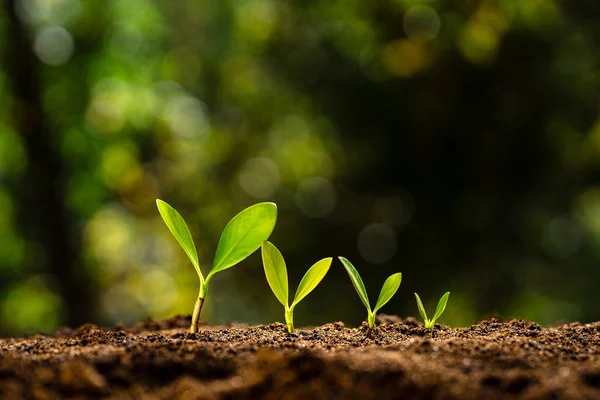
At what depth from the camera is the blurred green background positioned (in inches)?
225

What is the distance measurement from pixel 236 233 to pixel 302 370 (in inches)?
18.2

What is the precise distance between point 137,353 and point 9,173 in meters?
6.33

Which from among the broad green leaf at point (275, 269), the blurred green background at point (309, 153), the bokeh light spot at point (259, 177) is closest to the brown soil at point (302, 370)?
the broad green leaf at point (275, 269)

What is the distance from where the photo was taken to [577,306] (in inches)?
221

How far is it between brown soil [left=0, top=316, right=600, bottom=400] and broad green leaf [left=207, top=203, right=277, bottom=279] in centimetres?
15

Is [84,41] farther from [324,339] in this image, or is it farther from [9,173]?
[324,339]

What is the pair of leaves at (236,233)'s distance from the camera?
4.01 feet

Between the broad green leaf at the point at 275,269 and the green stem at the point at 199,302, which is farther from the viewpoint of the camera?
the broad green leaf at the point at 275,269

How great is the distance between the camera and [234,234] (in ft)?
4.07

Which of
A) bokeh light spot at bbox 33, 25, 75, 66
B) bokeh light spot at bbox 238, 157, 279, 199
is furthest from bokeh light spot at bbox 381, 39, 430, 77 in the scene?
bokeh light spot at bbox 33, 25, 75, 66

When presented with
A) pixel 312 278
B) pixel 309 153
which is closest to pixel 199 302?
pixel 312 278

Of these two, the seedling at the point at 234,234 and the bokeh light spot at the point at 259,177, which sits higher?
the bokeh light spot at the point at 259,177

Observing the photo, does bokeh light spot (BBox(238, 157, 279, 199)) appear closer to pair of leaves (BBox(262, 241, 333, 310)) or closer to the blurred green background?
the blurred green background

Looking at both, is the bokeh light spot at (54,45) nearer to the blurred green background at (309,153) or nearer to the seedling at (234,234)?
the blurred green background at (309,153)
